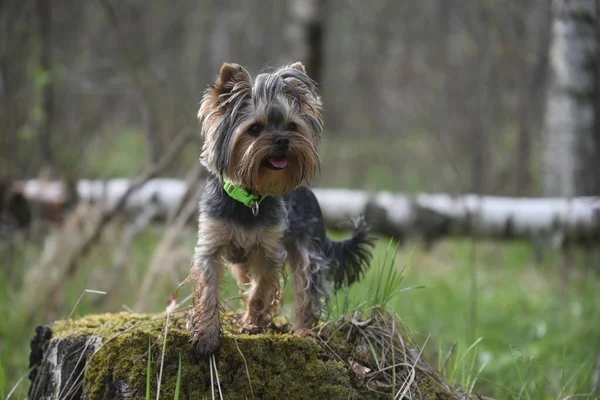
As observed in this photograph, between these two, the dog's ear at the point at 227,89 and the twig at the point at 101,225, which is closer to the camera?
the dog's ear at the point at 227,89

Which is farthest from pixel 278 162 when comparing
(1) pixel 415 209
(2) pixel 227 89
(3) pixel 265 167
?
(1) pixel 415 209

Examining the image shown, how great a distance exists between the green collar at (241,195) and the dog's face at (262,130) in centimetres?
4

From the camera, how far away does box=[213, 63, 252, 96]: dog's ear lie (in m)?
3.66

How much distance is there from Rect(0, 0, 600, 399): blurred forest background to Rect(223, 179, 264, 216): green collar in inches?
29.5

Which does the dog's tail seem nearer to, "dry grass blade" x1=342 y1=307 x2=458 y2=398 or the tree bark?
"dry grass blade" x1=342 y1=307 x2=458 y2=398

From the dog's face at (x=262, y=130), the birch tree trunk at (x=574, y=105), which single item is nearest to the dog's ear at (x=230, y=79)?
the dog's face at (x=262, y=130)

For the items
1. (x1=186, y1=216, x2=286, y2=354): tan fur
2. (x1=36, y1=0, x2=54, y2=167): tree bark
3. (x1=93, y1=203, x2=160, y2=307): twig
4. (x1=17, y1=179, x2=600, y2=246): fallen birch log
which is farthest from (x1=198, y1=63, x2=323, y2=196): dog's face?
(x1=36, y1=0, x2=54, y2=167): tree bark

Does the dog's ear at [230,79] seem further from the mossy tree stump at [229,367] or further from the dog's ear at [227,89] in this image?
the mossy tree stump at [229,367]

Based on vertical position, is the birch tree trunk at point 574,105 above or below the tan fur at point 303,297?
above

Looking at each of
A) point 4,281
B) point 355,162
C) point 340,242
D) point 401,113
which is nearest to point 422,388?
point 340,242

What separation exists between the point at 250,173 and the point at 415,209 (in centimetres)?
596

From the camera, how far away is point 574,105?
902 cm

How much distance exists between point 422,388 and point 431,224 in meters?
5.79

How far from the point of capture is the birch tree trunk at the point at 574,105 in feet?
29.1
